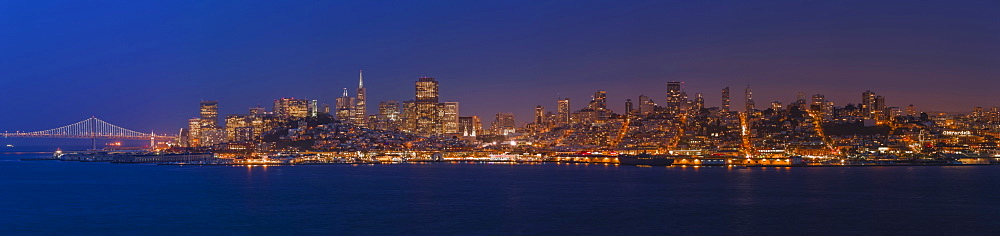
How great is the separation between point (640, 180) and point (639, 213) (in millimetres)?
27447

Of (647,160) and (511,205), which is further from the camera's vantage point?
(647,160)

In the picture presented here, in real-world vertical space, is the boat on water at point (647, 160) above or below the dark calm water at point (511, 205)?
above

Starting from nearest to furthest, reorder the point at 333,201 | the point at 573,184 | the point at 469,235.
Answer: the point at 469,235, the point at 333,201, the point at 573,184

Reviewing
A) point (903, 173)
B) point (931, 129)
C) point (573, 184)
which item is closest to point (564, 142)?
point (931, 129)

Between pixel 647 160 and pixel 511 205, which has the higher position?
pixel 647 160

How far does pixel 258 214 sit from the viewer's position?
48250 millimetres

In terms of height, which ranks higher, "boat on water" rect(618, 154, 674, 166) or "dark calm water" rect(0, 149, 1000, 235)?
"boat on water" rect(618, 154, 674, 166)

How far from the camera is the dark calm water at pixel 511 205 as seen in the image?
1678 inches

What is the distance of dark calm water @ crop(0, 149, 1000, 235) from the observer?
4262cm

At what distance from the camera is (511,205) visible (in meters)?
52.3

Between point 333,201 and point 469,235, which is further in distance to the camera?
point 333,201

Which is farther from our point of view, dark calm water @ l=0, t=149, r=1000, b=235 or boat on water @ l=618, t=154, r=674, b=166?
boat on water @ l=618, t=154, r=674, b=166

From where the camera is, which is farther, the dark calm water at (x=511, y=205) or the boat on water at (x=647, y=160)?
the boat on water at (x=647, y=160)

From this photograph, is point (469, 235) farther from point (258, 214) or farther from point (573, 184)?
point (573, 184)
